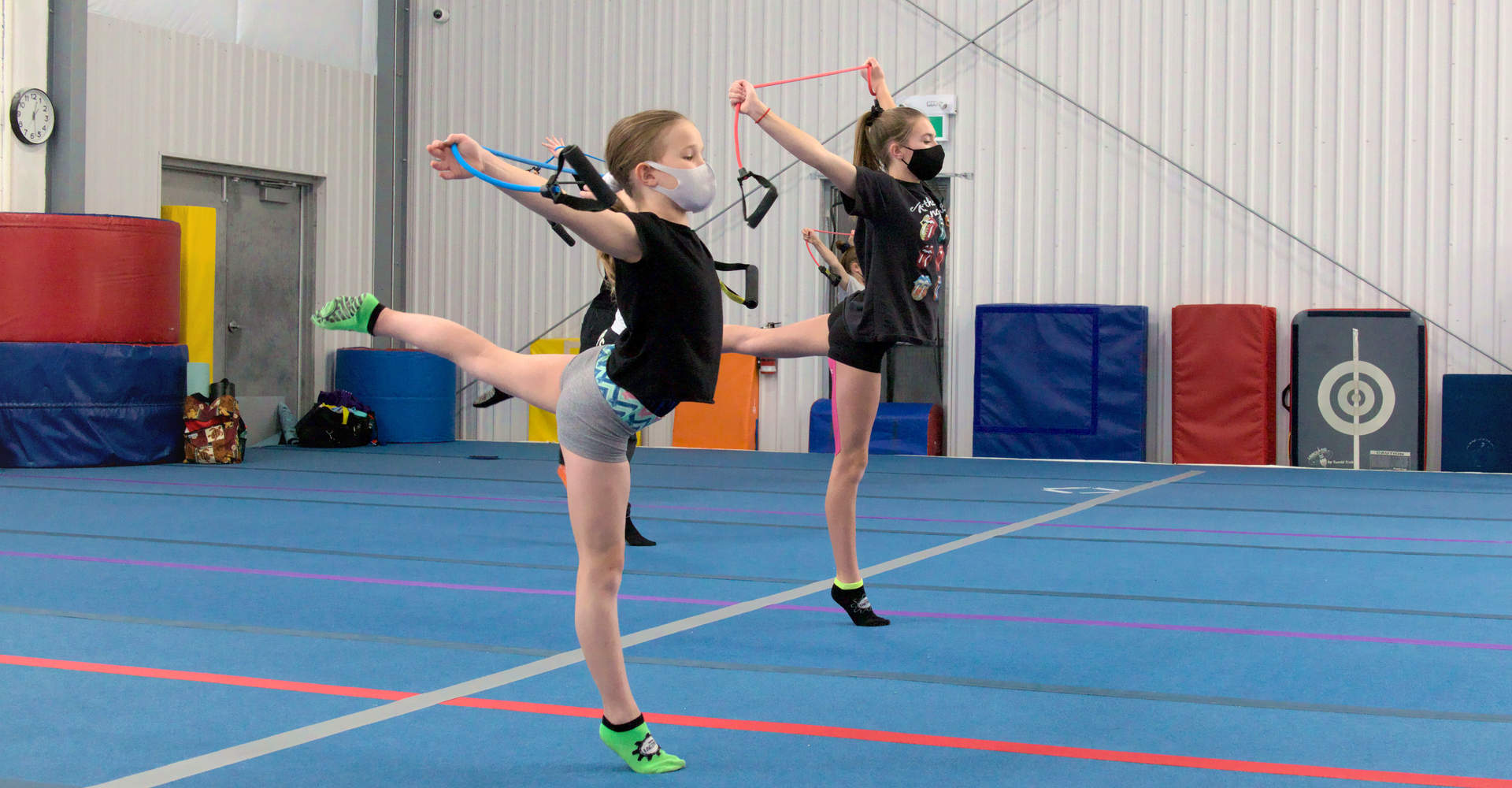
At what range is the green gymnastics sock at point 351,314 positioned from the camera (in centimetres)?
271

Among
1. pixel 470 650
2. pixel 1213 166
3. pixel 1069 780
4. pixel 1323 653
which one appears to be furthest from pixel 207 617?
pixel 1213 166

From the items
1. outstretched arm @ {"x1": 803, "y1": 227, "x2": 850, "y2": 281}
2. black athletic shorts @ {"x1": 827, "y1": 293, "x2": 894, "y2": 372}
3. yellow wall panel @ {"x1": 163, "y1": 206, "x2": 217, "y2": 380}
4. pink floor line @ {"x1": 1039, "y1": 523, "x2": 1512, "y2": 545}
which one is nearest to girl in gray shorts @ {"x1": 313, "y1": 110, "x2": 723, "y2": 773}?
black athletic shorts @ {"x1": 827, "y1": 293, "x2": 894, "y2": 372}

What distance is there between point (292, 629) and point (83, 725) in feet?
3.28

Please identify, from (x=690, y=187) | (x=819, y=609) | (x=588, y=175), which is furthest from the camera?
(x=819, y=609)

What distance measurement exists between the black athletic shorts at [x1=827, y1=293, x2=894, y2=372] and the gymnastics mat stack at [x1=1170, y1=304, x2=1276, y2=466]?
720 cm

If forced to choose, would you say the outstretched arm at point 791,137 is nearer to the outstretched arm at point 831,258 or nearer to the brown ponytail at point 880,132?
the brown ponytail at point 880,132

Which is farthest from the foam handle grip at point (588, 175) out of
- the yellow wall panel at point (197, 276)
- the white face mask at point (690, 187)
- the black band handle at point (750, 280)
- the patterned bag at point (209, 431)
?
the yellow wall panel at point (197, 276)

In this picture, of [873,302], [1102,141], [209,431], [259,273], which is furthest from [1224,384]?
[259,273]

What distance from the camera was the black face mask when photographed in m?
3.75

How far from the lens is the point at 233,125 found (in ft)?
38.5

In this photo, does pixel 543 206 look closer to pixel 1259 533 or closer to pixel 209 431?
pixel 1259 533

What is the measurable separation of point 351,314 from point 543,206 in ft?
2.36

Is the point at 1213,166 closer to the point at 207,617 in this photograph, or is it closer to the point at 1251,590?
the point at 1251,590

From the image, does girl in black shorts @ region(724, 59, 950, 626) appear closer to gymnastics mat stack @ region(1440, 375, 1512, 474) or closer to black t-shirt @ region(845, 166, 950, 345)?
black t-shirt @ region(845, 166, 950, 345)
